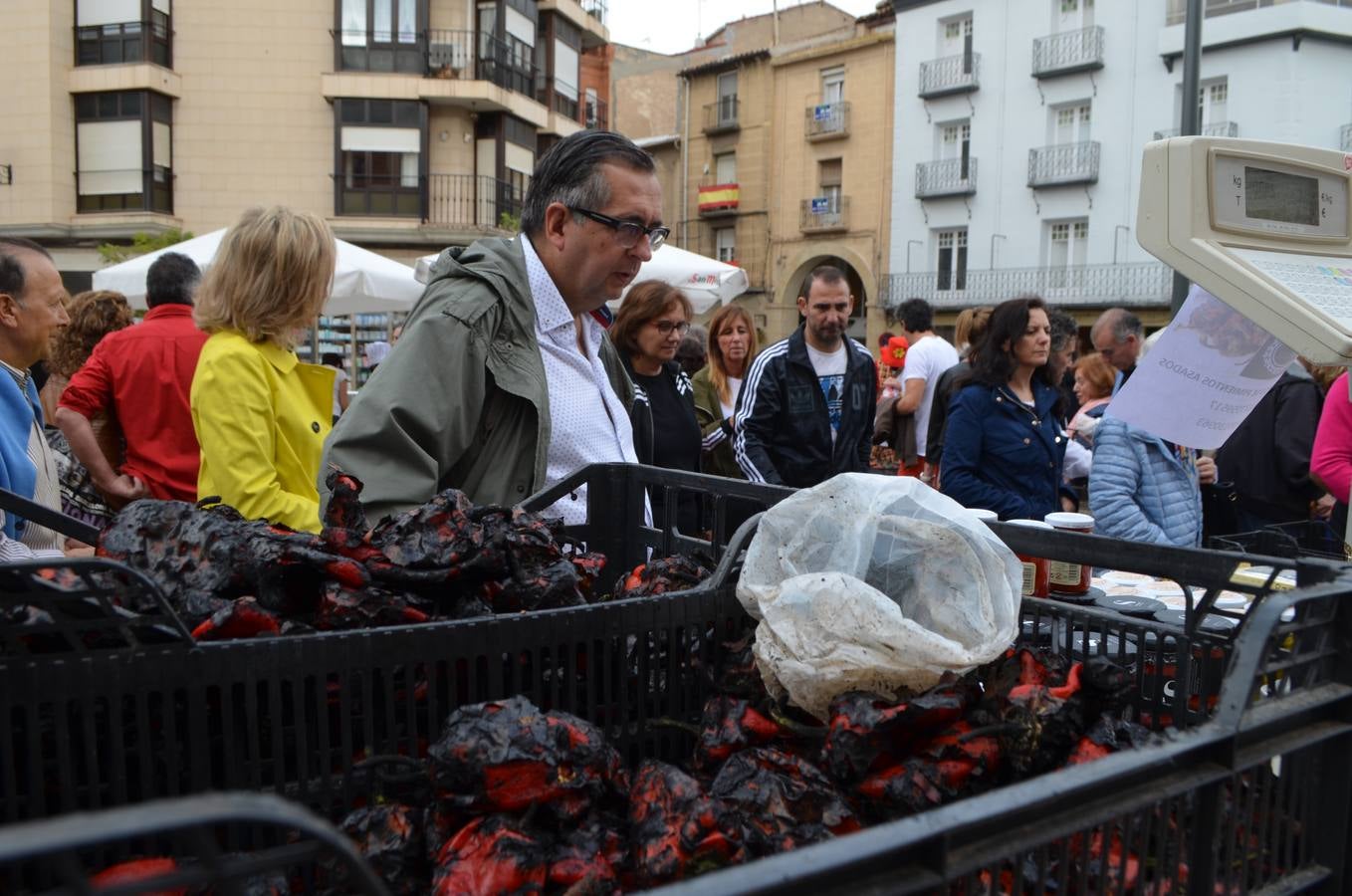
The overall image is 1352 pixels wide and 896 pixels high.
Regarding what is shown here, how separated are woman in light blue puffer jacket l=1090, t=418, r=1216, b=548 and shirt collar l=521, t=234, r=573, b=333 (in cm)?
242

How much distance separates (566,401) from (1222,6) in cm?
2748

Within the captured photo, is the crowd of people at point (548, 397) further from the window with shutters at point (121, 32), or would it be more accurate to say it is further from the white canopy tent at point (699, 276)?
the window with shutters at point (121, 32)

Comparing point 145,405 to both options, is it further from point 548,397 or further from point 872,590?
point 872,590

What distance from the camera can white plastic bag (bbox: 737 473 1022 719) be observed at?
4.49ft

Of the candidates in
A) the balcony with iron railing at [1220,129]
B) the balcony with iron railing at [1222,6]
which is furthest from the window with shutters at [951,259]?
the balcony with iron railing at [1222,6]

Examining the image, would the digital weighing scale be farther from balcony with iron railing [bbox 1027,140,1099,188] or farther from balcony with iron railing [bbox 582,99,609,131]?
balcony with iron railing [bbox 582,99,609,131]

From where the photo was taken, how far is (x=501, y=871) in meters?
1.10

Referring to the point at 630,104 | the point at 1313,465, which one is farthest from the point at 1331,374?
the point at 630,104

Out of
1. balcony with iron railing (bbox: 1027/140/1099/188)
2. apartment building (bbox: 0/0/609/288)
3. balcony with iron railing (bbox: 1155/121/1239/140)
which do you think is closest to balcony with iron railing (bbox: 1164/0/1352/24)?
balcony with iron railing (bbox: 1155/121/1239/140)

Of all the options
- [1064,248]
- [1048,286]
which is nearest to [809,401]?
[1048,286]

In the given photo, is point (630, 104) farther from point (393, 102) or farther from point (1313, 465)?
point (1313, 465)

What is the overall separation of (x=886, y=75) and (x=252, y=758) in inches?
1248

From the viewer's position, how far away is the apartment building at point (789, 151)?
99.8 ft

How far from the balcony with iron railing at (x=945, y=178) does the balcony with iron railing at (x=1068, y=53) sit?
291 cm
